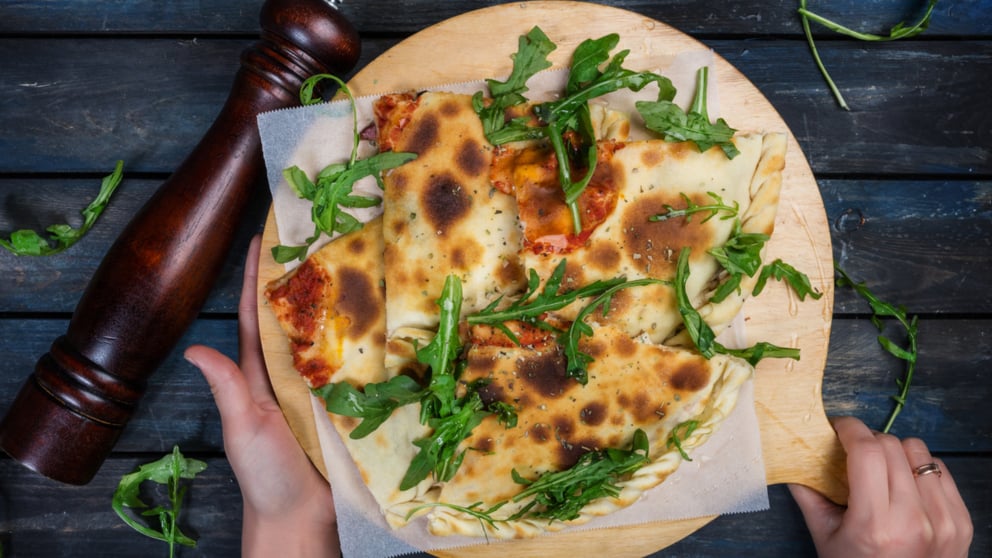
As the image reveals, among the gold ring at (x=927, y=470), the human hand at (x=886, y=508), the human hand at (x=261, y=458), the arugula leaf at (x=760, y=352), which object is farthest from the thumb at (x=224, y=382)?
the gold ring at (x=927, y=470)

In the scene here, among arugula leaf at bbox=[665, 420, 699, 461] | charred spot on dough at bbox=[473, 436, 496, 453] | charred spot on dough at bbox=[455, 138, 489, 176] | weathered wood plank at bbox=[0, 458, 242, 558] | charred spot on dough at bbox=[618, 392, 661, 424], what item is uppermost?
charred spot on dough at bbox=[455, 138, 489, 176]

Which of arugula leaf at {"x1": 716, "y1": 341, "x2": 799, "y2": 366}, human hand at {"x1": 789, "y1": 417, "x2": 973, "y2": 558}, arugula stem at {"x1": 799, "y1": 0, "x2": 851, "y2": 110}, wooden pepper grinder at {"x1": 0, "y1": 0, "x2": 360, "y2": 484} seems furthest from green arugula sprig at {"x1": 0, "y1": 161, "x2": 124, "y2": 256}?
human hand at {"x1": 789, "y1": 417, "x2": 973, "y2": 558}

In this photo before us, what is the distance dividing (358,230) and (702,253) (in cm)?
106

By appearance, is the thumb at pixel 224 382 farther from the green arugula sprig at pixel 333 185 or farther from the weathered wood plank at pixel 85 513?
the weathered wood plank at pixel 85 513

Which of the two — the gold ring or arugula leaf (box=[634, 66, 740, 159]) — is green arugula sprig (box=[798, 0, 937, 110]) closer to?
arugula leaf (box=[634, 66, 740, 159])

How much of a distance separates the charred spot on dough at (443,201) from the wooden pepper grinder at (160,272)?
1.50ft

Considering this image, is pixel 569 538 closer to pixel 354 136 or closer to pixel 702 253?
pixel 702 253

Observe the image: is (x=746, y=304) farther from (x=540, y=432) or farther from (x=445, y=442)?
(x=445, y=442)

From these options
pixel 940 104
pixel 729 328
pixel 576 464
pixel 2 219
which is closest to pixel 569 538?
pixel 576 464

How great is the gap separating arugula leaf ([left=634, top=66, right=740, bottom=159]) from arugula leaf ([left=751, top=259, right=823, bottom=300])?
0.37 m

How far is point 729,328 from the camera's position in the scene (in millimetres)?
2117

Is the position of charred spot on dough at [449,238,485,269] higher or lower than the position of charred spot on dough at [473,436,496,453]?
higher

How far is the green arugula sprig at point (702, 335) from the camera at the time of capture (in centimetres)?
195

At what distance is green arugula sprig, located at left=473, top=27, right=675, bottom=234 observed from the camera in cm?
194
